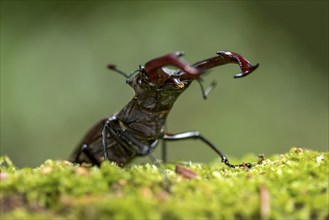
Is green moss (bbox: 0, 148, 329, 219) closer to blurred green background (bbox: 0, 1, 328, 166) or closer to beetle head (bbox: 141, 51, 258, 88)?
beetle head (bbox: 141, 51, 258, 88)

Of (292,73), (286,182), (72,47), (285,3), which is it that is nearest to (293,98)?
(292,73)

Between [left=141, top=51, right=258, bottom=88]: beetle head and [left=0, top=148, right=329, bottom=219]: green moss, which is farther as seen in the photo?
[left=141, top=51, right=258, bottom=88]: beetle head

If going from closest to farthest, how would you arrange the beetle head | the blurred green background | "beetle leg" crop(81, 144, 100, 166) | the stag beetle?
the beetle head, the stag beetle, "beetle leg" crop(81, 144, 100, 166), the blurred green background

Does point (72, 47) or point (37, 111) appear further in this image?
point (72, 47)

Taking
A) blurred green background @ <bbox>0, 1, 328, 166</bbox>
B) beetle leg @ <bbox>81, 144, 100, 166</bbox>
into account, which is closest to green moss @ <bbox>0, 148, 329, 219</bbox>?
beetle leg @ <bbox>81, 144, 100, 166</bbox>

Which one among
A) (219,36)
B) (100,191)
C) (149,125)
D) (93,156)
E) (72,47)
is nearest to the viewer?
(100,191)

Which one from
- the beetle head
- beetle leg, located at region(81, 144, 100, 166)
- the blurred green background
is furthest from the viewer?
the blurred green background

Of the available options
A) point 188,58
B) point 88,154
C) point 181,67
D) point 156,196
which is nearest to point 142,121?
point 88,154

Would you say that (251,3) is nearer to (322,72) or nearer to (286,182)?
(322,72)
